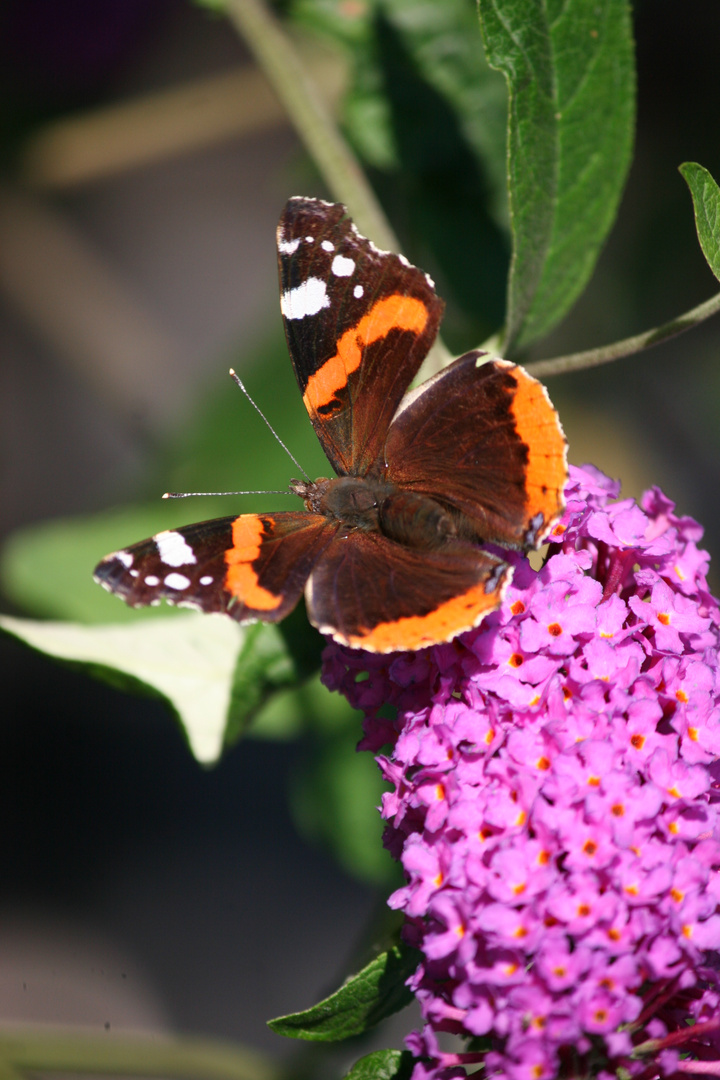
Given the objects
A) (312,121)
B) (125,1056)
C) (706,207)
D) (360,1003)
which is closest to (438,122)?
(312,121)

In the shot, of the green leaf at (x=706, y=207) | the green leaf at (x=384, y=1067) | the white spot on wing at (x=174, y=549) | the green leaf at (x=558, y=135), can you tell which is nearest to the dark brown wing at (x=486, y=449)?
the green leaf at (x=558, y=135)

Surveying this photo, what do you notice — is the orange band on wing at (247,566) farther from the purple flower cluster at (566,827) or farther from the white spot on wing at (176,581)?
the purple flower cluster at (566,827)

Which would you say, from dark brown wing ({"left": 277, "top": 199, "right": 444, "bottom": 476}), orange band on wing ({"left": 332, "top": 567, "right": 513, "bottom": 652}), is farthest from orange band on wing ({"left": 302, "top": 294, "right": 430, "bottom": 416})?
orange band on wing ({"left": 332, "top": 567, "right": 513, "bottom": 652})

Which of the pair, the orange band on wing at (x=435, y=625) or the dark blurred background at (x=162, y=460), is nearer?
the orange band on wing at (x=435, y=625)

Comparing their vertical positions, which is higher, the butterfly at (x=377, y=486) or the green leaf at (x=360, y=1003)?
the butterfly at (x=377, y=486)

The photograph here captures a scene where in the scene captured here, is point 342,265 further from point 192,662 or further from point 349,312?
point 192,662

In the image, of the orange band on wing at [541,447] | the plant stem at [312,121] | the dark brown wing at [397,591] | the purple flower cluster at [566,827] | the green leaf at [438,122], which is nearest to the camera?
the purple flower cluster at [566,827]
